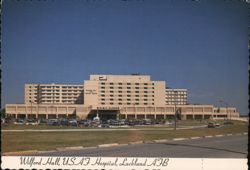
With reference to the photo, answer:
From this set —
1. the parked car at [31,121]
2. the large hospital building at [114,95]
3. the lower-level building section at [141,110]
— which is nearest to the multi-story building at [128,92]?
the large hospital building at [114,95]

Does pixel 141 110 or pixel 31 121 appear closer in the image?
pixel 141 110

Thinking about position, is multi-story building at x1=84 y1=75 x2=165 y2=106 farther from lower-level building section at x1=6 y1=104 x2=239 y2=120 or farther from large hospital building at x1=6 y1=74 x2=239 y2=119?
lower-level building section at x1=6 y1=104 x2=239 y2=120

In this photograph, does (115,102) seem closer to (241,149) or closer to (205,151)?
(205,151)

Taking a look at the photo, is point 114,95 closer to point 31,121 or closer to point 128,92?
point 128,92

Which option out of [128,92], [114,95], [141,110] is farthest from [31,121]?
[128,92]

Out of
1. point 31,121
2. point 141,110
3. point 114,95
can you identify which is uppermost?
point 114,95

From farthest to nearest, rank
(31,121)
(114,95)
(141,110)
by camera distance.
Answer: (31,121) → (141,110) → (114,95)

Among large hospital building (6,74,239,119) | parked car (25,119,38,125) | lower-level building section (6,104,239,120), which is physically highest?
large hospital building (6,74,239,119)

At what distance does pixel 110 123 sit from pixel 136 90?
19383 millimetres

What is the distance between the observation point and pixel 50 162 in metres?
7.04

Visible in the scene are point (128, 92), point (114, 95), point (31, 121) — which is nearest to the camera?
point (128, 92)

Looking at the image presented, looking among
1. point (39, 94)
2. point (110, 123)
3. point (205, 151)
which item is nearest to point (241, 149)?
point (205, 151)

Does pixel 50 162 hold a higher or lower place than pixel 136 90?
lower

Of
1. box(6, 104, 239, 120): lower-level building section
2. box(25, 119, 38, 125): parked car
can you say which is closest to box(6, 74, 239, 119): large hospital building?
box(6, 104, 239, 120): lower-level building section
